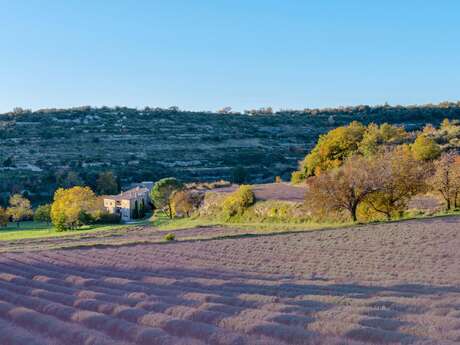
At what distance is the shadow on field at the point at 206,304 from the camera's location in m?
5.93

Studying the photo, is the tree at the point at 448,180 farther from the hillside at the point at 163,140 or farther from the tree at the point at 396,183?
the hillside at the point at 163,140

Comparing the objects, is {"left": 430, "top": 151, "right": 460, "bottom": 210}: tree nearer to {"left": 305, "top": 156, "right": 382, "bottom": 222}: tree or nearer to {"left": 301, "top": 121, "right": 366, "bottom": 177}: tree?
{"left": 305, "top": 156, "right": 382, "bottom": 222}: tree

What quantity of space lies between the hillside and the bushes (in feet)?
94.2

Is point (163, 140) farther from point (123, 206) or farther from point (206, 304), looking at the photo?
point (206, 304)

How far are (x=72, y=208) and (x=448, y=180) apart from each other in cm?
3831

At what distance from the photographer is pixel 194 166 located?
8825 cm

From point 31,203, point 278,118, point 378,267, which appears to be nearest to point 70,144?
point 31,203

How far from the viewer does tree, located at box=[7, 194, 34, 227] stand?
6388cm

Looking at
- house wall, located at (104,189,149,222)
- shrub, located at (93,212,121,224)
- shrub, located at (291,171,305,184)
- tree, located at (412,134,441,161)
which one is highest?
tree, located at (412,134,441,161)

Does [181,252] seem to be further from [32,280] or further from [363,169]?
[363,169]

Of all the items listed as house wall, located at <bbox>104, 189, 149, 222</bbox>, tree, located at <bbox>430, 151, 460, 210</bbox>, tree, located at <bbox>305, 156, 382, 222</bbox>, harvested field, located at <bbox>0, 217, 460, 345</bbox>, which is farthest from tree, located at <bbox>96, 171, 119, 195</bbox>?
harvested field, located at <bbox>0, 217, 460, 345</bbox>

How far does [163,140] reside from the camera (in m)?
104

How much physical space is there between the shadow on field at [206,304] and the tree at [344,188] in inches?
852

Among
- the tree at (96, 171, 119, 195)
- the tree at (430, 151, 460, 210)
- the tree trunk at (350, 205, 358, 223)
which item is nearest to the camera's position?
the tree at (430, 151, 460, 210)
